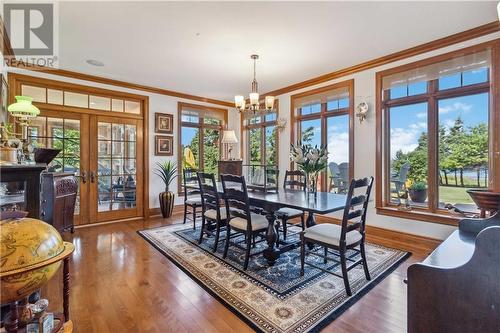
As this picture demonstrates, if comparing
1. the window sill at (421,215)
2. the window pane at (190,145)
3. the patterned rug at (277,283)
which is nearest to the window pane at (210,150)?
the window pane at (190,145)

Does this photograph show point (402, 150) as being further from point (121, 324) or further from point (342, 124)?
point (121, 324)

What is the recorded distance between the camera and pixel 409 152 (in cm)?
369

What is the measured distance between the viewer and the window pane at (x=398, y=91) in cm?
369

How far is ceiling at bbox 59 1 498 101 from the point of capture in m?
2.51

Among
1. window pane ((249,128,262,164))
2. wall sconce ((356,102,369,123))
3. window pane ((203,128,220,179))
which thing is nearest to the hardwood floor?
wall sconce ((356,102,369,123))

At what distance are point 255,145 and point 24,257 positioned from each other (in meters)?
5.55

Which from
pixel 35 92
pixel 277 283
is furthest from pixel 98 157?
pixel 277 283

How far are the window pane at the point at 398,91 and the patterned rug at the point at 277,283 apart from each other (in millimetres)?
2243

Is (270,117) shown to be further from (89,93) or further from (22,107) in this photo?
(22,107)

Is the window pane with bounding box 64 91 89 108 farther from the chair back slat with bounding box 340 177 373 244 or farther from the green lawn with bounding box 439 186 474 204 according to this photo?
the green lawn with bounding box 439 186 474 204

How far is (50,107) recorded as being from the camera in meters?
4.17

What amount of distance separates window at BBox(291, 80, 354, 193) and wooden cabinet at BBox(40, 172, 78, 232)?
12.5 ft

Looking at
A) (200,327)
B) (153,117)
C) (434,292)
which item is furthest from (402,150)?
(153,117)

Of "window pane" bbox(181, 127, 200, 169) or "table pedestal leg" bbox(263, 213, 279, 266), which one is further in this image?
"window pane" bbox(181, 127, 200, 169)
